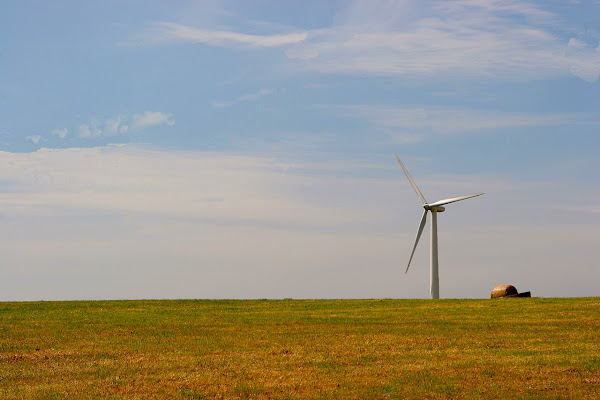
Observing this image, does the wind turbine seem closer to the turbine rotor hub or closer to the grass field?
the turbine rotor hub

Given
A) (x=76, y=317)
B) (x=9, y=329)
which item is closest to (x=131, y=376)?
(x=9, y=329)

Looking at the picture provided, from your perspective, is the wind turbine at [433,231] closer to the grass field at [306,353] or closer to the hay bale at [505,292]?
the hay bale at [505,292]

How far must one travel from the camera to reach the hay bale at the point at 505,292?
51.8 metres

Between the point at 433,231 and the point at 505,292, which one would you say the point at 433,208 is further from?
the point at 505,292

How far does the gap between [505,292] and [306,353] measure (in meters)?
31.6

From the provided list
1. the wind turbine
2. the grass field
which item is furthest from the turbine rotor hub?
the grass field

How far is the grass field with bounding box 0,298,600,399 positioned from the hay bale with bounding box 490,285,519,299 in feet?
31.3

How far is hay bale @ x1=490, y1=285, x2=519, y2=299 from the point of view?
51.8 meters

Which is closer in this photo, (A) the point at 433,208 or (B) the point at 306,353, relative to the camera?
(B) the point at 306,353

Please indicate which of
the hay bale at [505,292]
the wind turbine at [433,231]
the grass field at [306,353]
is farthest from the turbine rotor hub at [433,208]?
the grass field at [306,353]

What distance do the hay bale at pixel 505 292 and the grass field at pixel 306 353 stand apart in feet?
31.3

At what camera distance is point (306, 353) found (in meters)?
24.5

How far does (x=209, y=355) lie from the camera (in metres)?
24.6

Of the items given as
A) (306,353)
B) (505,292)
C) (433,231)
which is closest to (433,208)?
(433,231)
